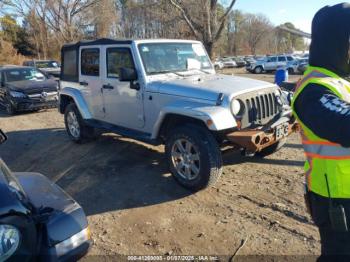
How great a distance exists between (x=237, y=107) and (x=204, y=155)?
2.44 ft

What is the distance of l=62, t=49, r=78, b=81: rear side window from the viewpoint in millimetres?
7322

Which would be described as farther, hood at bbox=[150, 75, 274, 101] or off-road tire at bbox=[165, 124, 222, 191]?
hood at bbox=[150, 75, 274, 101]

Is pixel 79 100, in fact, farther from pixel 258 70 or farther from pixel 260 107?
pixel 258 70

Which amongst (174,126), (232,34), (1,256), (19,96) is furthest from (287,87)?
(232,34)

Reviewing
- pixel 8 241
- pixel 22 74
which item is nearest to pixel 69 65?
pixel 8 241

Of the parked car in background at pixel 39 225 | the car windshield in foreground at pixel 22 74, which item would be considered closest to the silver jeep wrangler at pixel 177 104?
the parked car in background at pixel 39 225

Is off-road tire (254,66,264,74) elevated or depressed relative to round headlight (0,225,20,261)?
elevated

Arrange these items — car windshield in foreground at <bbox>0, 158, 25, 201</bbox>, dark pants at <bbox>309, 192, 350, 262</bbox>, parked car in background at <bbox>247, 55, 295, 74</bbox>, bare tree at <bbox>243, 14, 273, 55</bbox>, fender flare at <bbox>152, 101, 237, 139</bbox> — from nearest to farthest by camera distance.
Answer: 1. dark pants at <bbox>309, 192, 350, 262</bbox>
2. car windshield in foreground at <bbox>0, 158, 25, 201</bbox>
3. fender flare at <bbox>152, 101, 237, 139</bbox>
4. parked car in background at <bbox>247, 55, 295, 74</bbox>
5. bare tree at <bbox>243, 14, 273, 55</bbox>

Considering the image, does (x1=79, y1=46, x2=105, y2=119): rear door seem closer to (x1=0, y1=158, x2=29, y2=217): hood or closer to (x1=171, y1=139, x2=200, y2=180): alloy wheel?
(x1=171, y1=139, x2=200, y2=180): alloy wheel

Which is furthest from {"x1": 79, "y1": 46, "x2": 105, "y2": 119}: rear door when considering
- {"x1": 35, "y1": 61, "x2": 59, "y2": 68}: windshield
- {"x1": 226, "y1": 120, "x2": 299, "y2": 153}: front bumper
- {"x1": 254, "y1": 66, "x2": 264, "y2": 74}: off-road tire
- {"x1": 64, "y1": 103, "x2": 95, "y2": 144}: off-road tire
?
{"x1": 254, "y1": 66, "x2": 264, "y2": 74}: off-road tire

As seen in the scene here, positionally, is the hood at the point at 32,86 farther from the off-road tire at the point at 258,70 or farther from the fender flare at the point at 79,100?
the off-road tire at the point at 258,70

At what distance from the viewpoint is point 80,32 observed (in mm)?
43156

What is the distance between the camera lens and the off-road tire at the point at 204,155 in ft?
14.6

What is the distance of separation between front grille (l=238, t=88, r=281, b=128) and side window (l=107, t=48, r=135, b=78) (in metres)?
1.92
